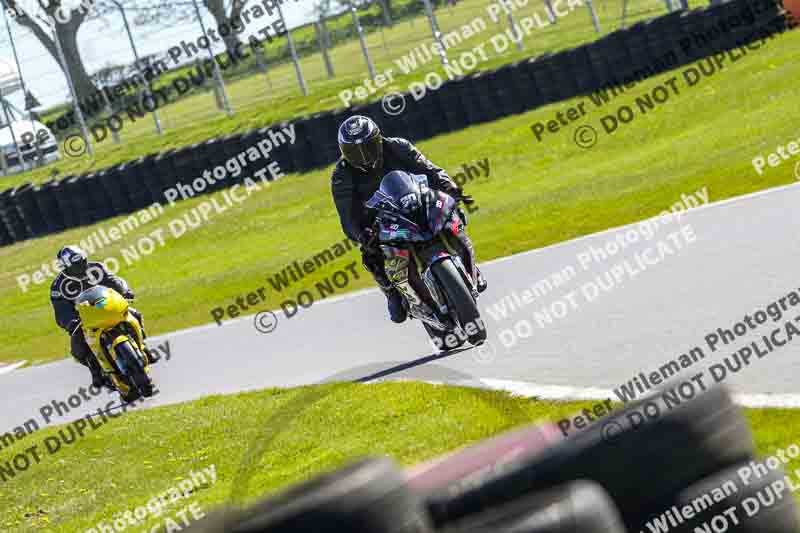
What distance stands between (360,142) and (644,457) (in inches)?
228

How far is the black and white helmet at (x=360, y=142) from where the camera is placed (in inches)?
375

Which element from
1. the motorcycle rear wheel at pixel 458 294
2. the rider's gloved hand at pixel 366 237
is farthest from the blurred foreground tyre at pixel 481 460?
the rider's gloved hand at pixel 366 237

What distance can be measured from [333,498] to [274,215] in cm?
2209

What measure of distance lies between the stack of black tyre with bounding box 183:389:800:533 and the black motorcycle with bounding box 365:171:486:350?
4.73 metres

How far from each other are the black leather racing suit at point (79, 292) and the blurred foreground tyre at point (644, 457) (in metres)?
8.87

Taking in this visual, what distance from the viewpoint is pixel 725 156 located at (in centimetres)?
1709

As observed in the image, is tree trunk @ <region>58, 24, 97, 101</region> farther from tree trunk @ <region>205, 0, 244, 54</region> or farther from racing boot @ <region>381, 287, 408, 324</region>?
racing boot @ <region>381, 287, 408, 324</region>

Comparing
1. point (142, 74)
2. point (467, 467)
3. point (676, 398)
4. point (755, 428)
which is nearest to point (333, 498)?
point (467, 467)

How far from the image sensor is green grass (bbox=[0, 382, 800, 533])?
7.05 metres

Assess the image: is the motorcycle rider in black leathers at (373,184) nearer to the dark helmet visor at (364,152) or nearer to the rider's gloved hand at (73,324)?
the dark helmet visor at (364,152)

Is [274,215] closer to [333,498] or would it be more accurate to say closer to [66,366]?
[66,366]

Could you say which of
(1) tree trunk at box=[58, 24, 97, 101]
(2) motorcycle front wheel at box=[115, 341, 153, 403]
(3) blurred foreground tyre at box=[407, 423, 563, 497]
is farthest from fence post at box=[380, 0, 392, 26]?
(3) blurred foreground tyre at box=[407, 423, 563, 497]

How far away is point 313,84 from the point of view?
1225 inches

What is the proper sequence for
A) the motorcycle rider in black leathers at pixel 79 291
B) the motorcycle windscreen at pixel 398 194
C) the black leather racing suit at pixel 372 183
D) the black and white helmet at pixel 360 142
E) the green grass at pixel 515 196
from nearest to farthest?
the motorcycle windscreen at pixel 398 194 → the black and white helmet at pixel 360 142 → the black leather racing suit at pixel 372 183 → the motorcycle rider in black leathers at pixel 79 291 → the green grass at pixel 515 196
